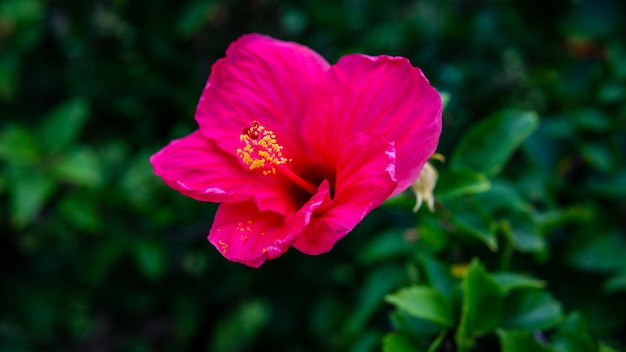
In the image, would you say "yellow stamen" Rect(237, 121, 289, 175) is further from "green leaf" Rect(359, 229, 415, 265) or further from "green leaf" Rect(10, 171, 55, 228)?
"green leaf" Rect(10, 171, 55, 228)

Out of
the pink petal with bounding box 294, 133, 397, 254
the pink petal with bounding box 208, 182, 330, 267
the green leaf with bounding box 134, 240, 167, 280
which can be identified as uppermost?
the pink petal with bounding box 294, 133, 397, 254

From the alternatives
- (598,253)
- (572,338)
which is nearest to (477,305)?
(572,338)

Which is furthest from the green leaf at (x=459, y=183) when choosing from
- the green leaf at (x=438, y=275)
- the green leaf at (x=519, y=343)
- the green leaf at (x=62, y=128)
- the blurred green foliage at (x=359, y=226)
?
the green leaf at (x=62, y=128)

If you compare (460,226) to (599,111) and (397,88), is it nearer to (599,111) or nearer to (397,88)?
(397,88)

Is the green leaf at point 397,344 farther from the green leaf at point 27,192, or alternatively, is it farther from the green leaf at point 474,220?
the green leaf at point 27,192

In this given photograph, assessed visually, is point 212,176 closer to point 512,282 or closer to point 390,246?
point 512,282

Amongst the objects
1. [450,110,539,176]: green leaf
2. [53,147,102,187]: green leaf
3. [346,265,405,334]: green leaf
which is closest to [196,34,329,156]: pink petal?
[450,110,539,176]: green leaf

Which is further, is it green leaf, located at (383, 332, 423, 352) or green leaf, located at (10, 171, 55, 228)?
green leaf, located at (10, 171, 55, 228)
